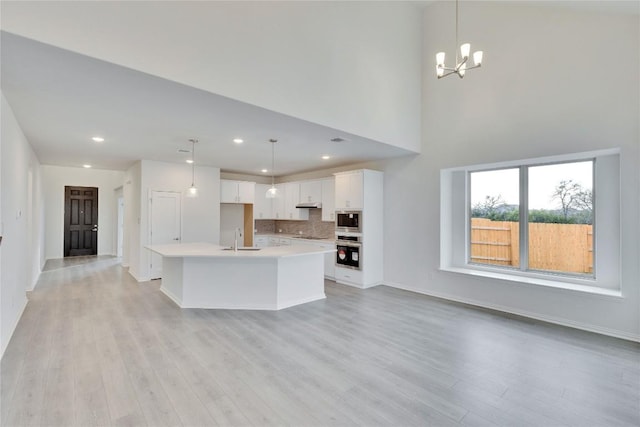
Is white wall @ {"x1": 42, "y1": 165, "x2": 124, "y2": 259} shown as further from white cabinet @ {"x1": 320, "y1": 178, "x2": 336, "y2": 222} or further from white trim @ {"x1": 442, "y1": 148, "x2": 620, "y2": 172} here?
white trim @ {"x1": 442, "y1": 148, "x2": 620, "y2": 172}

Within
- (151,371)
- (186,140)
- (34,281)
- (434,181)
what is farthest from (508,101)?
(34,281)

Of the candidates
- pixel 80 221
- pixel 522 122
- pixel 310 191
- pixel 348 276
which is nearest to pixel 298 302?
pixel 348 276

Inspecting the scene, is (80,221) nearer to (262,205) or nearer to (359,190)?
(262,205)

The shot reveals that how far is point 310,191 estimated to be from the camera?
750cm

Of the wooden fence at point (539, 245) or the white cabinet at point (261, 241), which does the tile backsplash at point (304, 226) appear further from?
the wooden fence at point (539, 245)

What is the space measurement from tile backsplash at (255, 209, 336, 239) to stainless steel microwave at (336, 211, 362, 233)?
4.12ft

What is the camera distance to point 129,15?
7.89ft

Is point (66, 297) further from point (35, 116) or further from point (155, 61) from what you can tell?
point (155, 61)

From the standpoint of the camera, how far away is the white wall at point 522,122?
11.6ft

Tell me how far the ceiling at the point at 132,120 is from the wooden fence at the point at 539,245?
2079 mm

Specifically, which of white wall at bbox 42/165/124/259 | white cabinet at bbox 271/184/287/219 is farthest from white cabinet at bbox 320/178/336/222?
white wall at bbox 42/165/124/259

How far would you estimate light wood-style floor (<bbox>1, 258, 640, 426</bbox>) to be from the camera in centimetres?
219

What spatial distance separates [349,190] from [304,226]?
258cm

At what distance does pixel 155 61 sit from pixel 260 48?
1108mm
